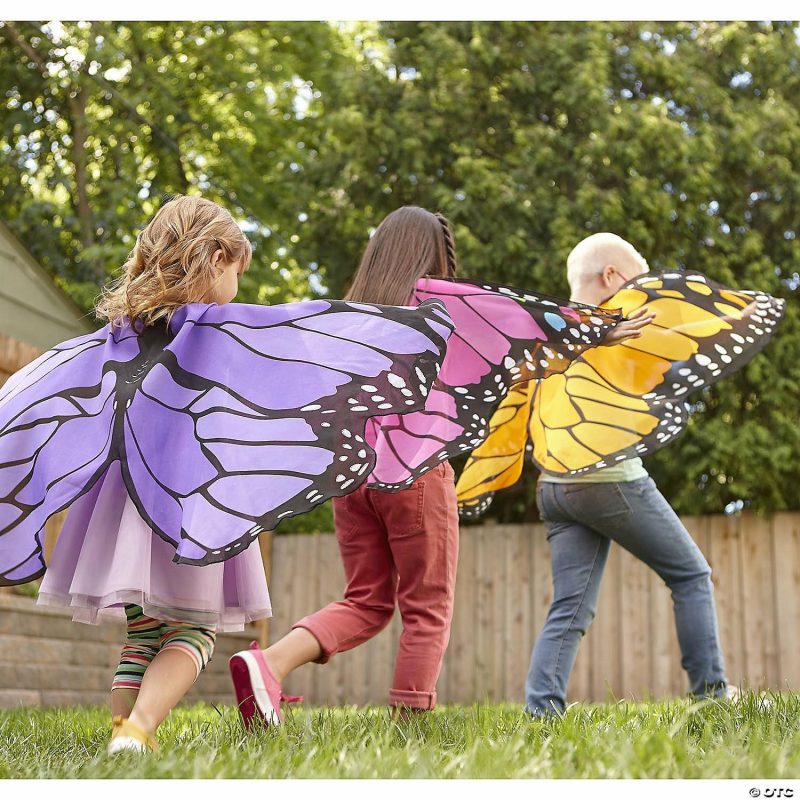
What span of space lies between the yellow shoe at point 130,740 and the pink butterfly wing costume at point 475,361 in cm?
89

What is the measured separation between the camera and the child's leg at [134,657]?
244cm

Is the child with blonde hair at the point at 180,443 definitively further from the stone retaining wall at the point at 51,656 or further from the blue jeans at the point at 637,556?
the stone retaining wall at the point at 51,656

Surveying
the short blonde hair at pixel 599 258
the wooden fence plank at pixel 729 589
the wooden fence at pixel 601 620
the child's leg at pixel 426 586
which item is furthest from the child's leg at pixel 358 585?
the wooden fence plank at pixel 729 589

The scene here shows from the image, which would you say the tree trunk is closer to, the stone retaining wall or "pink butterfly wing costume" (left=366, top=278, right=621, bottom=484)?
the stone retaining wall

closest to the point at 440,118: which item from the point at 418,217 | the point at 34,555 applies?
the point at 418,217

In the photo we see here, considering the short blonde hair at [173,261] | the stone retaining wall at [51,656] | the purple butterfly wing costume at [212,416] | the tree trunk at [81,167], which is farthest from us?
the tree trunk at [81,167]

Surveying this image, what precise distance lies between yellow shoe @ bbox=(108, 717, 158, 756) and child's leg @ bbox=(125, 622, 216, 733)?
20 millimetres

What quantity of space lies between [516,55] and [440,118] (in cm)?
86

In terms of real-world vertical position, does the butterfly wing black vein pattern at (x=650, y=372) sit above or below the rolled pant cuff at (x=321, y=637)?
above

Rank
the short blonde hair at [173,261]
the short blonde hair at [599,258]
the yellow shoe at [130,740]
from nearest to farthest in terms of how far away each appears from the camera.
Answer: the yellow shoe at [130,740] < the short blonde hair at [173,261] < the short blonde hair at [599,258]

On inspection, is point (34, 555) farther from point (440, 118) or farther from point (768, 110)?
point (768, 110)

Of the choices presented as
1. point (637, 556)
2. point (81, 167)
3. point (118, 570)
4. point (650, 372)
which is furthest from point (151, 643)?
point (81, 167)

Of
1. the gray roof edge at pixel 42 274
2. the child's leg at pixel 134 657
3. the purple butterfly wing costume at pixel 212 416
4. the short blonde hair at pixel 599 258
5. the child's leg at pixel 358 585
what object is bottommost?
the child's leg at pixel 134 657

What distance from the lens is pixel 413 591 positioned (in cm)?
283
